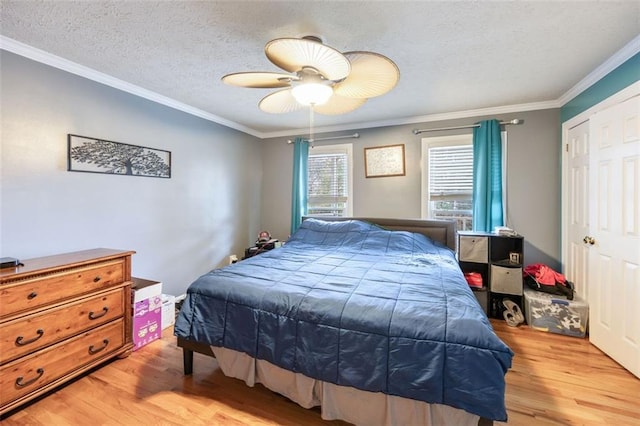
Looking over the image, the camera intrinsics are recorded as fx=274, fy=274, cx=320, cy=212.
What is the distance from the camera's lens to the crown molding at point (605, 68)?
201 centimetres

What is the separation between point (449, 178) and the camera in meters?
3.66

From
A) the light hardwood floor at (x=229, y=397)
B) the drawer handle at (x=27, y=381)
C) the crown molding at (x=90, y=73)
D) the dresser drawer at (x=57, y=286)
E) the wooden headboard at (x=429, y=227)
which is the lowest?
the light hardwood floor at (x=229, y=397)

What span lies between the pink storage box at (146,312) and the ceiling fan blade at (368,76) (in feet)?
7.74

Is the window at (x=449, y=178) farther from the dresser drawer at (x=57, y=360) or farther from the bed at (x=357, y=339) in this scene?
the dresser drawer at (x=57, y=360)

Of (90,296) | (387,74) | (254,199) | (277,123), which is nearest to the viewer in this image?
(387,74)

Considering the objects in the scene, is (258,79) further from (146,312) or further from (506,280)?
(506,280)

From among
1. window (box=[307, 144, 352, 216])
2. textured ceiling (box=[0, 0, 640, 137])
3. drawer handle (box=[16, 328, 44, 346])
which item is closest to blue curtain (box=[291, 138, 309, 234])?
window (box=[307, 144, 352, 216])

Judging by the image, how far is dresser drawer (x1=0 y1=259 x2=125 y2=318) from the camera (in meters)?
1.64

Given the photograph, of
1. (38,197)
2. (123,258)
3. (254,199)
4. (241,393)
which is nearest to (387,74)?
(241,393)

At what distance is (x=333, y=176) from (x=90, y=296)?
321 cm

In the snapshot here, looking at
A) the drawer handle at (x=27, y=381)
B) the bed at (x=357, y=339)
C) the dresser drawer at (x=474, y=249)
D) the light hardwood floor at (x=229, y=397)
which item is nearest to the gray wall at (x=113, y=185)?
the drawer handle at (x=27, y=381)

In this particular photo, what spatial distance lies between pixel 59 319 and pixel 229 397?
50.1 inches

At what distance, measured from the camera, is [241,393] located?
1.84 m

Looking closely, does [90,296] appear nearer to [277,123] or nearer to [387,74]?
[387,74]
